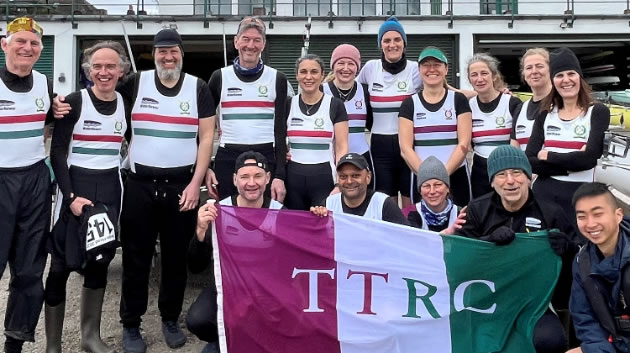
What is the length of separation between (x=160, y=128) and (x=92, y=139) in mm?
479

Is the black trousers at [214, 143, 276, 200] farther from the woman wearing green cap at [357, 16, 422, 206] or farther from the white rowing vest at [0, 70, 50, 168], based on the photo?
the white rowing vest at [0, 70, 50, 168]

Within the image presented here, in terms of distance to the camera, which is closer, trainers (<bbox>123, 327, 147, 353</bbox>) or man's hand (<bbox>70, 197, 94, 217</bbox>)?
man's hand (<bbox>70, 197, 94, 217</bbox>)

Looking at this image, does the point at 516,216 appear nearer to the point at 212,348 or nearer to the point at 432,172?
the point at 432,172

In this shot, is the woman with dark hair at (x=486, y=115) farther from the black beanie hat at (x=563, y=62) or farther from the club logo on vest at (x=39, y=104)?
the club logo on vest at (x=39, y=104)

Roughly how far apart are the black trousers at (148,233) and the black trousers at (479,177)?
2.40 m

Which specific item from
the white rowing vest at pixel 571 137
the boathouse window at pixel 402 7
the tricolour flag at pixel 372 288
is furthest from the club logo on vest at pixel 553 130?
the boathouse window at pixel 402 7

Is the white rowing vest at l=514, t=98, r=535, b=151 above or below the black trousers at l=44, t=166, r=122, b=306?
above

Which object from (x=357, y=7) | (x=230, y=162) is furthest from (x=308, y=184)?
(x=357, y=7)

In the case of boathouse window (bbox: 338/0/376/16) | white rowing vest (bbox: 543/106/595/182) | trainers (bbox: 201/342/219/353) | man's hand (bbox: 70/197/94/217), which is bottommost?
trainers (bbox: 201/342/219/353)

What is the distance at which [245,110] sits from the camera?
4.66 meters

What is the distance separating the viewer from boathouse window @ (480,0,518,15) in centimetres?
1741

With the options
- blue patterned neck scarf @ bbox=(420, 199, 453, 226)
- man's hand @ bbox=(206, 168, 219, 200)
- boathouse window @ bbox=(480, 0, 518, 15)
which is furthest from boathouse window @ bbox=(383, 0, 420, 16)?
blue patterned neck scarf @ bbox=(420, 199, 453, 226)

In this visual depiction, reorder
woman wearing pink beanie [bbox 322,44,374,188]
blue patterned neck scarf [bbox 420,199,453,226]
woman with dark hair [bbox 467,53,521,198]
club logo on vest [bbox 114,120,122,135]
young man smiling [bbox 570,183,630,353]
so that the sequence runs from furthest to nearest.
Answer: woman wearing pink beanie [bbox 322,44,374,188], woman with dark hair [bbox 467,53,521,198], club logo on vest [bbox 114,120,122,135], blue patterned neck scarf [bbox 420,199,453,226], young man smiling [bbox 570,183,630,353]

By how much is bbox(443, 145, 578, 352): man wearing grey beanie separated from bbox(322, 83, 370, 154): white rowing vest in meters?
1.52
